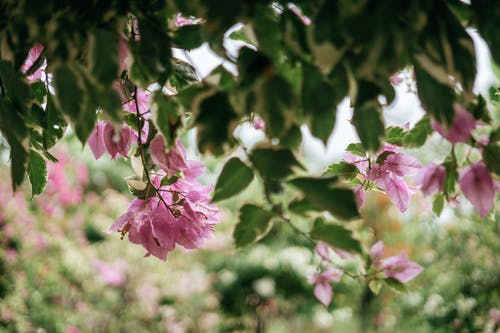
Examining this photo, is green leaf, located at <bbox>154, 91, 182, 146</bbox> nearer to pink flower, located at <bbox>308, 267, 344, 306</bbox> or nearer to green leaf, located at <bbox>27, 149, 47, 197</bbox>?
green leaf, located at <bbox>27, 149, 47, 197</bbox>

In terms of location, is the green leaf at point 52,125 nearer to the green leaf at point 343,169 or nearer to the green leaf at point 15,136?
the green leaf at point 15,136

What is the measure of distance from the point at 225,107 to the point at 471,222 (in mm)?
4244

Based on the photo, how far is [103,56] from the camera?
47 cm

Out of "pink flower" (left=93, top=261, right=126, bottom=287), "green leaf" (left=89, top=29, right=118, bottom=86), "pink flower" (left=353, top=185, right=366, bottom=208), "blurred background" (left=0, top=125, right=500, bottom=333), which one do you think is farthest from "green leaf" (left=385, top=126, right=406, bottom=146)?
"pink flower" (left=93, top=261, right=126, bottom=287)

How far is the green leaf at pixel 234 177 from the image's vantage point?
1.71 ft

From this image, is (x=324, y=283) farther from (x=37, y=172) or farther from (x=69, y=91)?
(x=69, y=91)

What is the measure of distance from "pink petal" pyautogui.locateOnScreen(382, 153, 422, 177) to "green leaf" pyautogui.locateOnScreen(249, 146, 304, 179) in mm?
337

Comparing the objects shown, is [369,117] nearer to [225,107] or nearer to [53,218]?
[225,107]

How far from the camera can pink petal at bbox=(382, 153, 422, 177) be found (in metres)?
0.76

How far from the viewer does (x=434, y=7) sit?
0.45 meters

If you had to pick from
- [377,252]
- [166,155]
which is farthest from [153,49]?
[377,252]

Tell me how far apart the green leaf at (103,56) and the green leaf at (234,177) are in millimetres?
149

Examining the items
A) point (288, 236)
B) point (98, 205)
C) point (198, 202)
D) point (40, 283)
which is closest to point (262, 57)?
point (198, 202)

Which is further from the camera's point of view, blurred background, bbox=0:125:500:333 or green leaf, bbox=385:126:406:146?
blurred background, bbox=0:125:500:333
